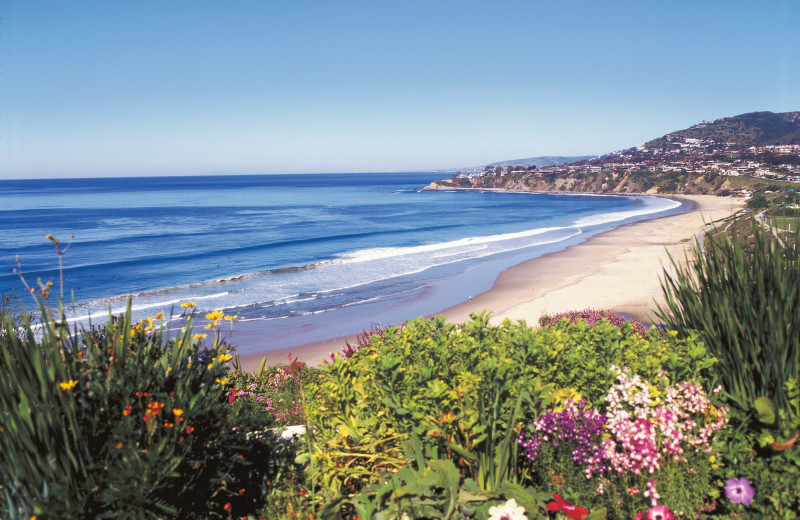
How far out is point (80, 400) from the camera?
2795 millimetres

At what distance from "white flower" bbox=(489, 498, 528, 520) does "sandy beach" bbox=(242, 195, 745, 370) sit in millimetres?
9169

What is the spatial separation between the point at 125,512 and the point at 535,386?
2389 millimetres

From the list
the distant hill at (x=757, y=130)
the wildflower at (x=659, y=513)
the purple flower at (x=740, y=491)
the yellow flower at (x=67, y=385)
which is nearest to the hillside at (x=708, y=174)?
the distant hill at (x=757, y=130)

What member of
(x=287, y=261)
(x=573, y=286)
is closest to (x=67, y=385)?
(x=573, y=286)

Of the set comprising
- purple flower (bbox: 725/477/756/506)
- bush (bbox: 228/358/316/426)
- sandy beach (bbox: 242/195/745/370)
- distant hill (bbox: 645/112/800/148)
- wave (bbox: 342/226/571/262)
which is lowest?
sandy beach (bbox: 242/195/745/370)

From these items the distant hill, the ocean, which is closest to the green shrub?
the ocean

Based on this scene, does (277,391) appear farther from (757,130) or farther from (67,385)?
(757,130)

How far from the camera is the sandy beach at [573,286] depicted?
15133 mm

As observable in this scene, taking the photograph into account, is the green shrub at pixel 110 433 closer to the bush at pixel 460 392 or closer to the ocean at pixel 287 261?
the bush at pixel 460 392

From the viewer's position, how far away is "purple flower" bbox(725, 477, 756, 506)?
8.93 feet

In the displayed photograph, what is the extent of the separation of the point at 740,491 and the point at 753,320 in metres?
1.15

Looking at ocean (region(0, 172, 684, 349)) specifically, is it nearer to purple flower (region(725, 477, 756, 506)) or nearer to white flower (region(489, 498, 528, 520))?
white flower (region(489, 498, 528, 520))

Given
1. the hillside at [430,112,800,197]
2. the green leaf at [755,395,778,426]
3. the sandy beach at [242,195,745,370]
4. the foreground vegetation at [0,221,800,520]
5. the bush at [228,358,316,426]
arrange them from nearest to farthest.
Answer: the foreground vegetation at [0,221,800,520]
the green leaf at [755,395,778,426]
the bush at [228,358,316,426]
the sandy beach at [242,195,745,370]
the hillside at [430,112,800,197]

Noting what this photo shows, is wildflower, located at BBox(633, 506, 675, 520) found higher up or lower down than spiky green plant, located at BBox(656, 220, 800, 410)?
lower down
